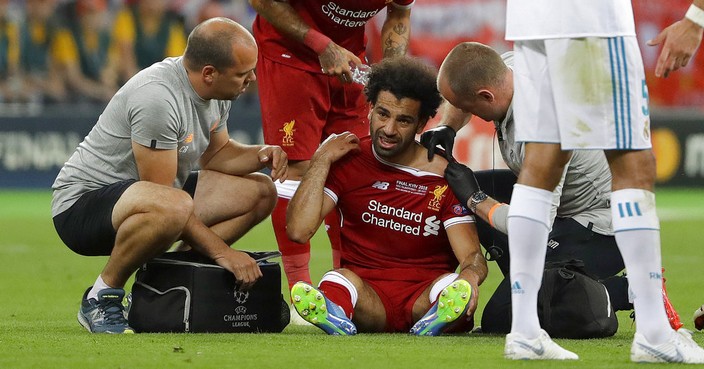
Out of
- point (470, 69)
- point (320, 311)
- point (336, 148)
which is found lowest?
point (320, 311)

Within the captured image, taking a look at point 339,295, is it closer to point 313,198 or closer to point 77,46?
point 313,198

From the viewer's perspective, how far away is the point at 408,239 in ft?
19.7

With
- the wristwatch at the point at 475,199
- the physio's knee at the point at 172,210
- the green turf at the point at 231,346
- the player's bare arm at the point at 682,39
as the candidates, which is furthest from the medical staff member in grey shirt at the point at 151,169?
the player's bare arm at the point at 682,39

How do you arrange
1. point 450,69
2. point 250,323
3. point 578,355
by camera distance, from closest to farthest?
point 578,355, point 450,69, point 250,323

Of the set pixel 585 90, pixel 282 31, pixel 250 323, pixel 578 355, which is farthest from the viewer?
pixel 282 31

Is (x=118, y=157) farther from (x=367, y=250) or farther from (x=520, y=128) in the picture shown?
(x=520, y=128)

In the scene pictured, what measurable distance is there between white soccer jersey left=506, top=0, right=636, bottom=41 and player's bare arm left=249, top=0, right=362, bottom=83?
204cm

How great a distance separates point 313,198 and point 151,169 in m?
0.77

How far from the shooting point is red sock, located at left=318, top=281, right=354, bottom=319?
18.7 feet

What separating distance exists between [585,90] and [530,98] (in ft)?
0.70

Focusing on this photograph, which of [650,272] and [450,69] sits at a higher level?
[450,69]

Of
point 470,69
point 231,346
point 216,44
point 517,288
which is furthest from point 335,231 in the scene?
point 517,288

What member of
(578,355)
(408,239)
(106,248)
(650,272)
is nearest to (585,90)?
(650,272)

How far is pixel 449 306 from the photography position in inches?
216
